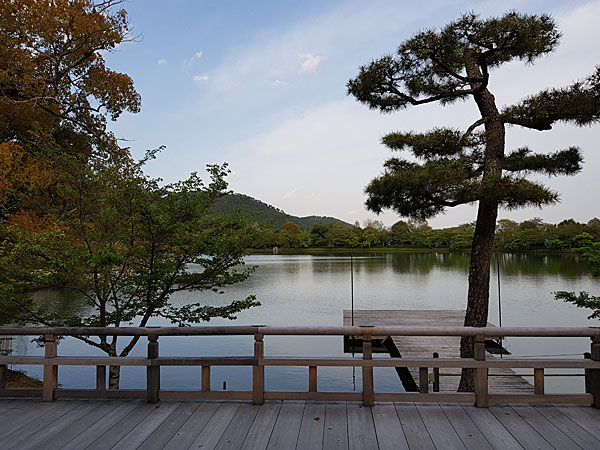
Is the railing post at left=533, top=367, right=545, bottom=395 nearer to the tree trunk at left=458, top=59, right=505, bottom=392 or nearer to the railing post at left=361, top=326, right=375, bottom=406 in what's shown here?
the railing post at left=361, top=326, right=375, bottom=406

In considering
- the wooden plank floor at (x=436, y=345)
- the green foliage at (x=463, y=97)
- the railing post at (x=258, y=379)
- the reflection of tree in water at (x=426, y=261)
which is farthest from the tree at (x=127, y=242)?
the reflection of tree in water at (x=426, y=261)

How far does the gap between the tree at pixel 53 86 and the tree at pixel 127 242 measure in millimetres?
1463

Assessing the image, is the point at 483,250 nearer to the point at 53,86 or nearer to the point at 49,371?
the point at 49,371

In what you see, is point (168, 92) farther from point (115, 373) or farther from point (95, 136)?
point (115, 373)

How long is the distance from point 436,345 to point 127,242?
6694 mm

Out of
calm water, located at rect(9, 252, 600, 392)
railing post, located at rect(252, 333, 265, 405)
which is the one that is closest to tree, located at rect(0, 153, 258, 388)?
railing post, located at rect(252, 333, 265, 405)

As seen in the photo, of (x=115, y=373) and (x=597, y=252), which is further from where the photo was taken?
(x=115, y=373)

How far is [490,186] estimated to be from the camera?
15.7ft

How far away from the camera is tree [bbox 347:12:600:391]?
16.0 ft

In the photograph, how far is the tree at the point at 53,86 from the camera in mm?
7547

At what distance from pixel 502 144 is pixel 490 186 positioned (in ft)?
4.22

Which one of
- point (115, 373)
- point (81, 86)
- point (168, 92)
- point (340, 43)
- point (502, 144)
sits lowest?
point (115, 373)

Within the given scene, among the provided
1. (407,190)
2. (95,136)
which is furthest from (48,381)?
(95,136)

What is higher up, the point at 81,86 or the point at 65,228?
the point at 81,86
